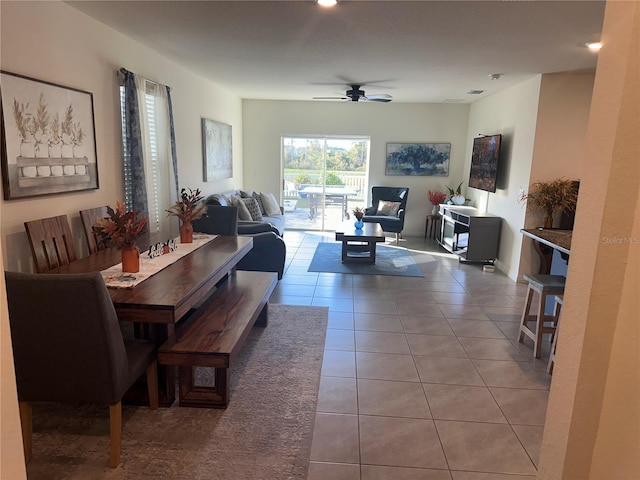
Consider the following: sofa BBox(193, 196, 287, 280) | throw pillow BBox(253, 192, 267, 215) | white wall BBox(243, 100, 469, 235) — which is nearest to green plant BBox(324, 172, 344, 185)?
white wall BBox(243, 100, 469, 235)

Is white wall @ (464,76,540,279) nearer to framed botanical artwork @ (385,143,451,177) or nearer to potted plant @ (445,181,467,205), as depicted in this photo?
potted plant @ (445,181,467,205)

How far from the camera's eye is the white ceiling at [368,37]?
292 cm

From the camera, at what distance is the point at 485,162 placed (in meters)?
6.42

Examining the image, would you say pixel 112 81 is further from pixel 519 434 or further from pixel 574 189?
pixel 574 189

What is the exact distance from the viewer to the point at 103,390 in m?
1.99

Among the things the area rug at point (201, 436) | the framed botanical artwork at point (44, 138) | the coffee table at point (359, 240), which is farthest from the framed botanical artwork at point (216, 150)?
the area rug at point (201, 436)

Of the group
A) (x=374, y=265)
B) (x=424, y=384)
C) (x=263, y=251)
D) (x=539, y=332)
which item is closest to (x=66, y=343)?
(x=424, y=384)

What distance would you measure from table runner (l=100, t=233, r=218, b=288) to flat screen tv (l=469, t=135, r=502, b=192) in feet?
14.3

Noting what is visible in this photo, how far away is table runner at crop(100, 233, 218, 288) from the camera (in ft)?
8.05

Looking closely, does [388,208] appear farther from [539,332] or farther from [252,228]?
[539,332]

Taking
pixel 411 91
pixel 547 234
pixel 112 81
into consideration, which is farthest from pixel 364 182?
pixel 112 81

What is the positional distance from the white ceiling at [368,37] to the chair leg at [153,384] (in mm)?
2425

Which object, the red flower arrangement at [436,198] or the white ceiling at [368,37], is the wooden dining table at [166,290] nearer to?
the white ceiling at [368,37]

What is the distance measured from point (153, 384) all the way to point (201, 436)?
17.7 inches
